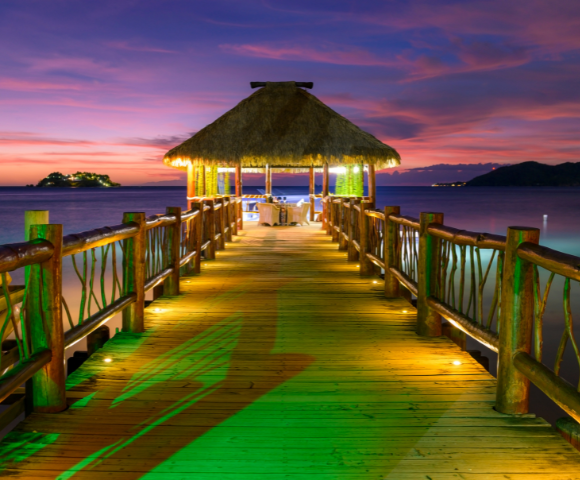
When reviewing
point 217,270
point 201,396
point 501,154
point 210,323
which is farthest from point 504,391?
point 501,154

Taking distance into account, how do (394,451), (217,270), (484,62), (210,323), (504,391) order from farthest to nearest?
(484,62) < (217,270) < (210,323) < (504,391) < (394,451)

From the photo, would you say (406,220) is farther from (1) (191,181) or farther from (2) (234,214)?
(1) (191,181)

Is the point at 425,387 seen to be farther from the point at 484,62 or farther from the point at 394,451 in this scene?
the point at 484,62

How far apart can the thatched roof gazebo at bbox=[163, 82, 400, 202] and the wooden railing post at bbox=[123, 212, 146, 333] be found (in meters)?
8.34

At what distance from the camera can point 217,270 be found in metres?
6.38

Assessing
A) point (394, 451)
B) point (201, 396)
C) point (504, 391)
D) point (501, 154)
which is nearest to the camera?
point (394, 451)

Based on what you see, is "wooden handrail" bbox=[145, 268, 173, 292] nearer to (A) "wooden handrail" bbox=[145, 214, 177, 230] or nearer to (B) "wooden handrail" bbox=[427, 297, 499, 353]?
(A) "wooden handrail" bbox=[145, 214, 177, 230]

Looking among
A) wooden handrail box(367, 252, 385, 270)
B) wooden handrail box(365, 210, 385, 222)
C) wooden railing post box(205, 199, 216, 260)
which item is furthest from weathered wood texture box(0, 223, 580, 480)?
wooden railing post box(205, 199, 216, 260)

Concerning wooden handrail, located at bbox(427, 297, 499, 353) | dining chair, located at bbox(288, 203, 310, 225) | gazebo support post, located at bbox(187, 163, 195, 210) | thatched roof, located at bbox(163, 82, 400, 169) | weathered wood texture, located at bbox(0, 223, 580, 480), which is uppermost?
thatched roof, located at bbox(163, 82, 400, 169)

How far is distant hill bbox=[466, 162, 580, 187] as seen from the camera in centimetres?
10944

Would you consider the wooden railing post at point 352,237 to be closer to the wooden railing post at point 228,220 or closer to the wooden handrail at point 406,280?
the wooden handrail at point 406,280

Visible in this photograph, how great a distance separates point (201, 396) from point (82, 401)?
0.61 m

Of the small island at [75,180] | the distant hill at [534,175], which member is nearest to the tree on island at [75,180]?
the small island at [75,180]

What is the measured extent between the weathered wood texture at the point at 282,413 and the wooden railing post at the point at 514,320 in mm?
102
